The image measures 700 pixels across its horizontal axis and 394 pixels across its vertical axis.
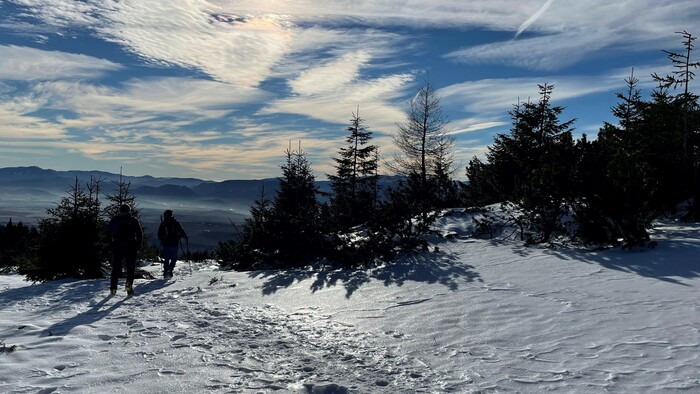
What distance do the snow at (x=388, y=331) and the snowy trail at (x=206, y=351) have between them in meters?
0.02

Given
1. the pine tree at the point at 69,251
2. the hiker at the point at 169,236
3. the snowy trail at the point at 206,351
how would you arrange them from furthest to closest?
1. the hiker at the point at 169,236
2. the pine tree at the point at 69,251
3. the snowy trail at the point at 206,351

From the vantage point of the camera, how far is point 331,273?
11211 mm

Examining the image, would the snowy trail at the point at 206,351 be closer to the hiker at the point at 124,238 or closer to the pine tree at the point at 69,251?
the hiker at the point at 124,238

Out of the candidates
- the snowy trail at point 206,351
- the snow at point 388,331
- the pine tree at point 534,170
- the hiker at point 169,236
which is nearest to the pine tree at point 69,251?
the snow at point 388,331

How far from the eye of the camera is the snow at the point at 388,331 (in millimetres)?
4492

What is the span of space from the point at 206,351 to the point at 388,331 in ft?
8.54

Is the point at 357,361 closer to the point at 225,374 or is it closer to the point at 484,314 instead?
the point at 225,374

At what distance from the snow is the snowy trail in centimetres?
2

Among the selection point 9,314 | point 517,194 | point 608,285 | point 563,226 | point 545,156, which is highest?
point 545,156

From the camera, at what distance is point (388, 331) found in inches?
256

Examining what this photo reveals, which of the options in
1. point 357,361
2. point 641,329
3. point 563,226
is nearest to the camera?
point 357,361

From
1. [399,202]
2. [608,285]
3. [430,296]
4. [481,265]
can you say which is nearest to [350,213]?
[399,202]

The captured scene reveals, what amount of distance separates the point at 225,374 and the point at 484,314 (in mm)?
4120

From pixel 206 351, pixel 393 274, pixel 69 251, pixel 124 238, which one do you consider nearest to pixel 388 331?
pixel 206 351
